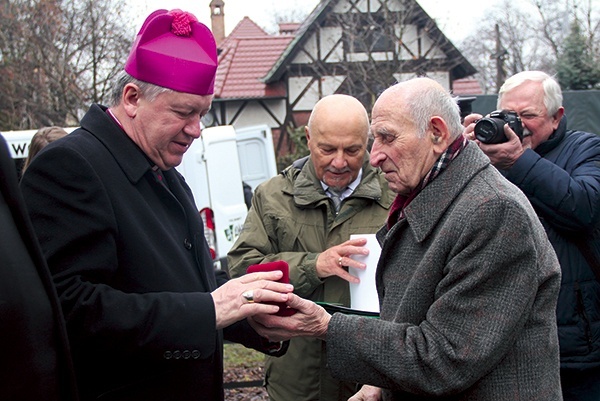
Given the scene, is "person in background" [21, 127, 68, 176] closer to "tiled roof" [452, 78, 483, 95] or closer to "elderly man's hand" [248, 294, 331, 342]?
"elderly man's hand" [248, 294, 331, 342]

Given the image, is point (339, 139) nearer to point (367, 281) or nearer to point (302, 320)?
point (367, 281)

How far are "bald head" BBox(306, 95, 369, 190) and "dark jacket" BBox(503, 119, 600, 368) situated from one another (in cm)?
67

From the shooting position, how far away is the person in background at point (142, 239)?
1897mm

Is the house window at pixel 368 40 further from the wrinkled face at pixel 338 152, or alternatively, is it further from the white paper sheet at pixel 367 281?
the white paper sheet at pixel 367 281

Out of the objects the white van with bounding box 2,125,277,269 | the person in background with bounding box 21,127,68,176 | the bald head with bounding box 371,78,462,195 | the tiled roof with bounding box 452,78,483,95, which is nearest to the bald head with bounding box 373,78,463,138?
the bald head with bounding box 371,78,462,195

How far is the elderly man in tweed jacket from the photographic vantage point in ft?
6.18

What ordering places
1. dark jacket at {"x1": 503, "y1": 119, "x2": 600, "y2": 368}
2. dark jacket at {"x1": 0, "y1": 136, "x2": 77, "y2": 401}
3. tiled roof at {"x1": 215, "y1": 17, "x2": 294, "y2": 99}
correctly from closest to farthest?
dark jacket at {"x1": 0, "y1": 136, "x2": 77, "y2": 401}
dark jacket at {"x1": 503, "y1": 119, "x2": 600, "y2": 368}
tiled roof at {"x1": 215, "y1": 17, "x2": 294, "y2": 99}

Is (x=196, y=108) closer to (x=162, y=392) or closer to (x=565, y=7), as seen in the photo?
(x=162, y=392)

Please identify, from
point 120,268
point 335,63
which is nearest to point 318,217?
point 120,268

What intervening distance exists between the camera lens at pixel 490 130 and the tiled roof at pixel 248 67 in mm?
19629

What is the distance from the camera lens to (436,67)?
69.6 feet

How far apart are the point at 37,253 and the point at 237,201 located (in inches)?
289

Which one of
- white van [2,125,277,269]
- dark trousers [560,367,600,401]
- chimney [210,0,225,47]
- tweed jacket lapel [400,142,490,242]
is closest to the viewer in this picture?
tweed jacket lapel [400,142,490,242]

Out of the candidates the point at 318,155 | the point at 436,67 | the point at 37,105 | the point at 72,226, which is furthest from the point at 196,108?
the point at 436,67
